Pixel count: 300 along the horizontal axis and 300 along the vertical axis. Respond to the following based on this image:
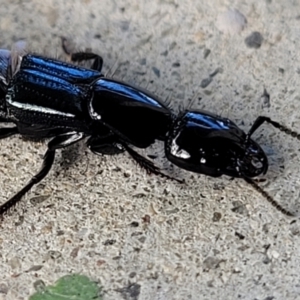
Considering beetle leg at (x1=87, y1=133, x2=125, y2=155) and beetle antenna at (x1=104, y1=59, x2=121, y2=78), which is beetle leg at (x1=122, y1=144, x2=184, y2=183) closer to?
beetle leg at (x1=87, y1=133, x2=125, y2=155)

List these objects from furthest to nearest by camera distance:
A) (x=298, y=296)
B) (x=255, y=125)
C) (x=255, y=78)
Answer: (x=255, y=78), (x=255, y=125), (x=298, y=296)

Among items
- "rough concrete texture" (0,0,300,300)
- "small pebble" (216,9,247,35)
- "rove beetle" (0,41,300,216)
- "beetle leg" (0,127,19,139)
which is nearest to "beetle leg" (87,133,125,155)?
"rove beetle" (0,41,300,216)

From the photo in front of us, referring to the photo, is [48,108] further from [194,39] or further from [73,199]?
[194,39]

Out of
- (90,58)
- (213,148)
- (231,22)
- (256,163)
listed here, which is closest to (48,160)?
(90,58)

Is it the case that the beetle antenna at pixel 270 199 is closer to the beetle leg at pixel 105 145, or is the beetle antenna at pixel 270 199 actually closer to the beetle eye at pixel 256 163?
the beetle eye at pixel 256 163

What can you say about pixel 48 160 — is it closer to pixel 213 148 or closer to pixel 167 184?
pixel 167 184

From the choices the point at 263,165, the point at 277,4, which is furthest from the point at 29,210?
the point at 277,4
